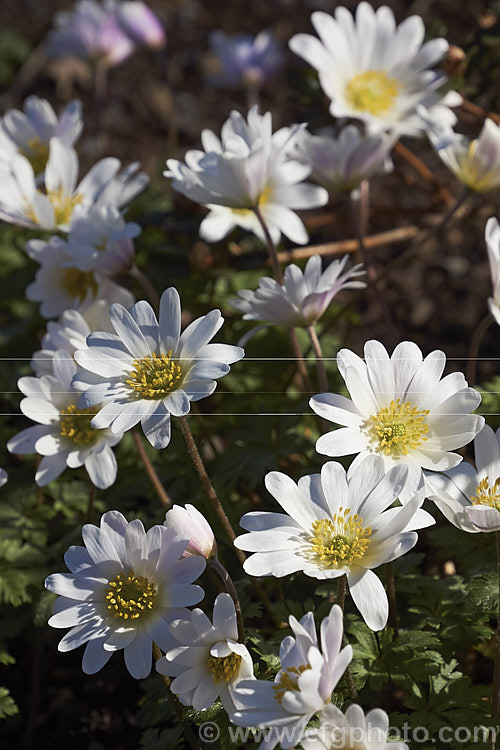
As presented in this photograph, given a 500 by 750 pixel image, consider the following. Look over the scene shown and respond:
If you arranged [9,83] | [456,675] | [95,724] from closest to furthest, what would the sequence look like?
[456,675] → [95,724] → [9,83]

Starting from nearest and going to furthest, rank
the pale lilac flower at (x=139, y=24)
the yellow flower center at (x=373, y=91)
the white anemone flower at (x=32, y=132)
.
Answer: the yellow flower center at (x=373, y=91)
the white anemone flower at (x=32, y=132)
the pale lilac flower at (x=139, y=24)

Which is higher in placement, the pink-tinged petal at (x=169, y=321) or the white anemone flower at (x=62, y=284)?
the white anemone flower at (x=62, y=284)

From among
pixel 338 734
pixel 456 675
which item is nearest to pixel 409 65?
pixel 456 675

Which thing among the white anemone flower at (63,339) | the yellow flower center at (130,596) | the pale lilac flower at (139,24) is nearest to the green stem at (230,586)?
the yellow flower center at (130,596)

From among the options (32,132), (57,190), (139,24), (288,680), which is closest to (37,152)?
(32,132)

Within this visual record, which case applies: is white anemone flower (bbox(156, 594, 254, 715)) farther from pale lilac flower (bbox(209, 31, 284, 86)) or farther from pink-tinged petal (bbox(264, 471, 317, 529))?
pale lilac flower (bbox(209, 31, 284, 86))

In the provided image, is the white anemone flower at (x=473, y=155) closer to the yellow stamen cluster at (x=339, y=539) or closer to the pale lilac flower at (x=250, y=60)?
the yellow stamen cluster at (x=339, y=539)

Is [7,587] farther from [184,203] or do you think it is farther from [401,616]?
[184,203]
